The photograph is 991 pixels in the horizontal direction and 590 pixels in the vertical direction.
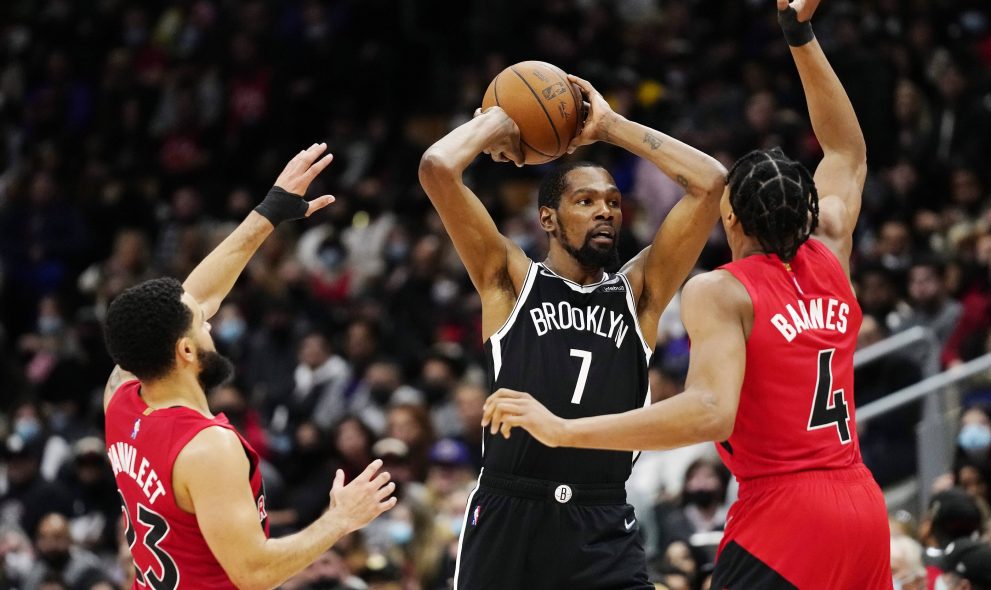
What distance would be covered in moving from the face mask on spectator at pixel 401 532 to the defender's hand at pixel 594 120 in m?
4.74

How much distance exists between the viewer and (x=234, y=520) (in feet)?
15.3

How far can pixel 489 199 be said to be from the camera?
15.4 metres

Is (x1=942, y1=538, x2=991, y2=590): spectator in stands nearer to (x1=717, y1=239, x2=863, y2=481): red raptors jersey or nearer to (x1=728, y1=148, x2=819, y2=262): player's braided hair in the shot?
(x1=717, y1=239, x2=863, y2=481): red raptors jersey

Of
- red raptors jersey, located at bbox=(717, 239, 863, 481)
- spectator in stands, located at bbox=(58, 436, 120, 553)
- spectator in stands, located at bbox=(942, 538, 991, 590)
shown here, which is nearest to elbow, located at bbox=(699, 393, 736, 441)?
red raptors jersey, located at bbox=(717, 239, 863, 481)

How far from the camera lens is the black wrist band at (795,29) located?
570 centimetres

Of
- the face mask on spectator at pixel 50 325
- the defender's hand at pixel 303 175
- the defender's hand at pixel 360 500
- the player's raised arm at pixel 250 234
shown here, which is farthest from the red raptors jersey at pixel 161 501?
the face mask on spectator at pixel 50 325

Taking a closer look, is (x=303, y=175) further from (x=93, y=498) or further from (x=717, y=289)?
(x=93, y=498)

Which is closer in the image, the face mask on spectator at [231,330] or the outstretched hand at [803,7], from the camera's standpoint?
the outstretched hand at [803,7]

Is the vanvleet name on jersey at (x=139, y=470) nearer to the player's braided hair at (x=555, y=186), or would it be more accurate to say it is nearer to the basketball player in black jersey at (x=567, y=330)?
the basketball player in black jersey at (x=567, y=330)

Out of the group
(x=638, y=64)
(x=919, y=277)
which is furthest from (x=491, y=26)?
(x=919, y=277)

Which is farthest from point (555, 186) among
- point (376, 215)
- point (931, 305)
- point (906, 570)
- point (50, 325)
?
point (50, 325)

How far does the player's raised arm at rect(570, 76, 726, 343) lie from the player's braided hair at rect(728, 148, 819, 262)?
0.55 meters

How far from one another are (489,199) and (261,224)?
950cm

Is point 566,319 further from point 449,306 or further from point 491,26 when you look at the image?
point 491,26
